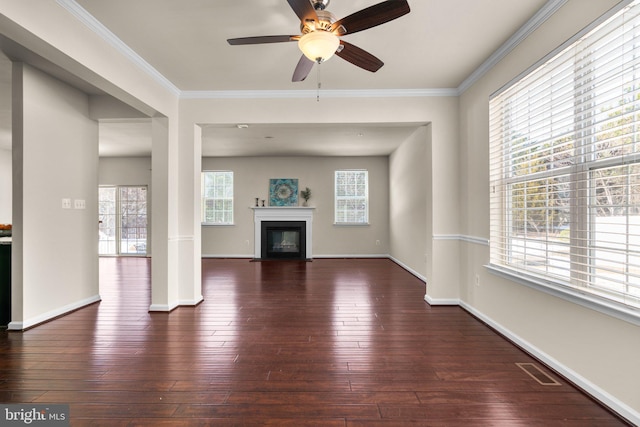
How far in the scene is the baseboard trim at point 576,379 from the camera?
1.70 metres

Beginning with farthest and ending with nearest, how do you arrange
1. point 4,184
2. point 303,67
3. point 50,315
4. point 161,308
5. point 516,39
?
1. point 4,184
2. point 161,308
3. point 50,315
4. point 516,39
5. point 303,67

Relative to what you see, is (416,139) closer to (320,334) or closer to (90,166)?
(320,334)

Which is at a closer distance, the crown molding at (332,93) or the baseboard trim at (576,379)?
the baseboard trim at (576,379)

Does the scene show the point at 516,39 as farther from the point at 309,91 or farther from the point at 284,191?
the point at 284,191

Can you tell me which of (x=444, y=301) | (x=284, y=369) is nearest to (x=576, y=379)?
(x=444, y=301)

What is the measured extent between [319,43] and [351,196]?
5.88 metres

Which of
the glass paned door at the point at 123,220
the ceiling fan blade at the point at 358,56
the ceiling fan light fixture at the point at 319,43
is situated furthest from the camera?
the glass paned door at the point at 123,220

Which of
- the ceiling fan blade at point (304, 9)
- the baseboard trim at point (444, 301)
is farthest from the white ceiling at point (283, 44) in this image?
the baseboard trim at point (444, 301)

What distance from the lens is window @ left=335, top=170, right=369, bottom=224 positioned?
7695mm

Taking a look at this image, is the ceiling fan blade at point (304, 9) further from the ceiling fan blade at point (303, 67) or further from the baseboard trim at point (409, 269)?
the baseboard trim at point (409, 269)

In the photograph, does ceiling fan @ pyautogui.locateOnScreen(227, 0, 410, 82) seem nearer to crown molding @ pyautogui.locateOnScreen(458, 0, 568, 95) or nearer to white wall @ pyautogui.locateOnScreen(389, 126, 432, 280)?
crown molding @ pyautogui.locateOnScreen(458, 0, 568, 95)

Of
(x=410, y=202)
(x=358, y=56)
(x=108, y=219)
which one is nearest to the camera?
(x=358, y=56)

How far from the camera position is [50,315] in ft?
10.9

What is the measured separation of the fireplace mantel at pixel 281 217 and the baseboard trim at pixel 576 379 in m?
4.93
